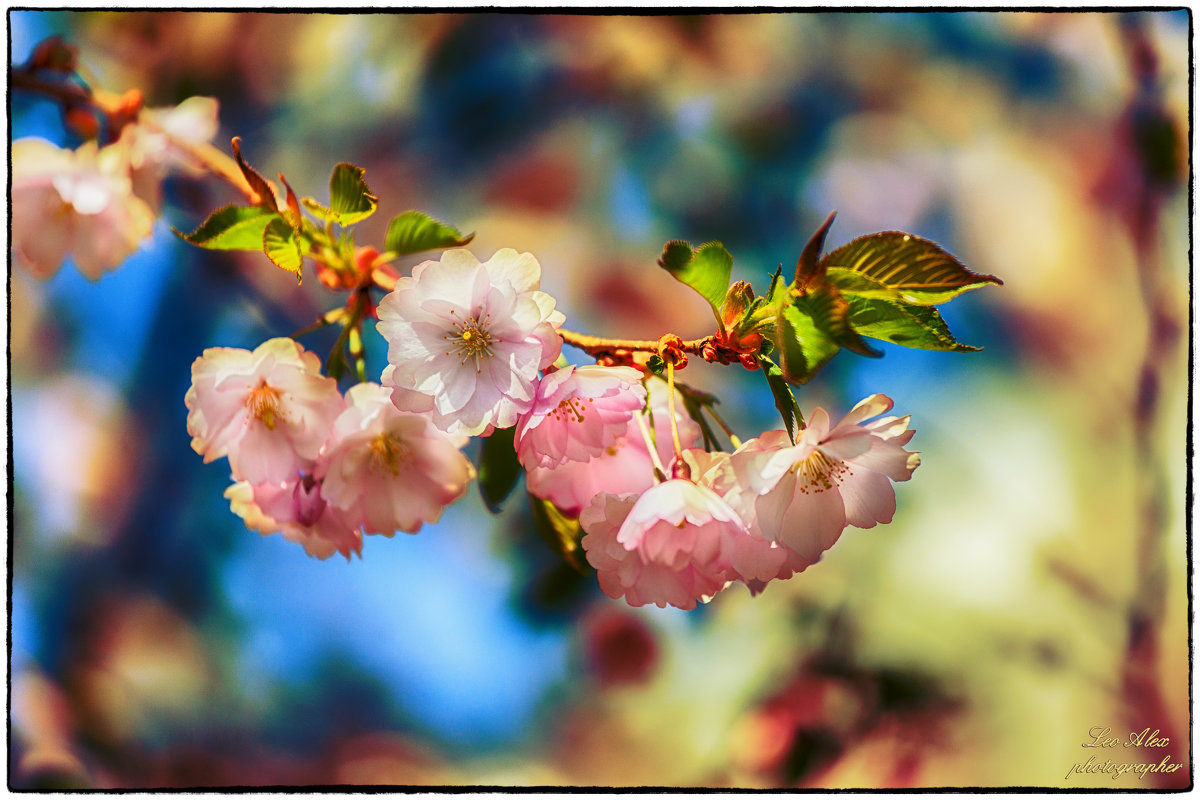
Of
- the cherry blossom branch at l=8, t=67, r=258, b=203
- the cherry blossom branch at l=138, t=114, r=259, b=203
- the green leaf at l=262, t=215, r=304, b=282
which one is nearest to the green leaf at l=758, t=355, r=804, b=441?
the green leaf at l=262, t=215, r=304, b=282

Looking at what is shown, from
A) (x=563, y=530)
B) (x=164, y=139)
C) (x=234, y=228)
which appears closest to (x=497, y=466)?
(x=563, y=530)

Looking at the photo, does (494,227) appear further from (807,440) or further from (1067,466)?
(1067,466)

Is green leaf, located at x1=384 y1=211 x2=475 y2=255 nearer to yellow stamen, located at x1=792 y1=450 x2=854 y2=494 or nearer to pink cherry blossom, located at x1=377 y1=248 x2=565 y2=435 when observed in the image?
pink cherry blossom, located at x1=377 y1=248 x2=565 y2=435

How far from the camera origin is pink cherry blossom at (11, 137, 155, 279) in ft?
2.58

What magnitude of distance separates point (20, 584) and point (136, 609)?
0.13 meters

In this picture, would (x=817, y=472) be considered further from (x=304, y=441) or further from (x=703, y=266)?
(x=304, y=441)

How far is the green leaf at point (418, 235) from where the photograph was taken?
58 cm

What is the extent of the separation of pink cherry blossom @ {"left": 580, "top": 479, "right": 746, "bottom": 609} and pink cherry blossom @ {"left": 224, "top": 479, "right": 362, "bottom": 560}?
A: 0.78 ft

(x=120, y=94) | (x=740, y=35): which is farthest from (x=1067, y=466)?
(x=120, y=94)

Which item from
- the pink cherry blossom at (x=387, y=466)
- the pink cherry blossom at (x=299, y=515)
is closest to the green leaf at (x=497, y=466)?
the pink cherry blossom at (x=387, y=466)

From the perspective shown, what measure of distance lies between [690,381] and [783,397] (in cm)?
41

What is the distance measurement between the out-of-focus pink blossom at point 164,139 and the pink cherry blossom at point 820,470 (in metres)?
0.78

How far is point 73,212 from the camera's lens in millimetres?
819

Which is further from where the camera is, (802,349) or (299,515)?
(299,515)
